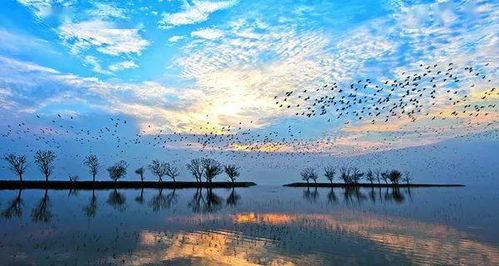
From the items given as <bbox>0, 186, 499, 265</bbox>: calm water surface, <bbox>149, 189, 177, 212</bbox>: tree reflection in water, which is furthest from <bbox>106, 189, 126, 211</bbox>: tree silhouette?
<bbox>0, 186, 499, 265</bbox>: calm water surface

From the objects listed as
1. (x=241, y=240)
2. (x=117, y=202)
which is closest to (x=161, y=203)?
(x=117, y=202)

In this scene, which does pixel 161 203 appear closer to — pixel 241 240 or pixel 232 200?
pixel 232 200

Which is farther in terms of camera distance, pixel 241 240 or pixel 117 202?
pixel 117 202

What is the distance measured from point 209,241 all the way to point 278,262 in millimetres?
7151

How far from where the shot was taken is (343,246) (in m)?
24.0

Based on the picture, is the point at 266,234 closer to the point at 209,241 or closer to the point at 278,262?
the point at 209,241

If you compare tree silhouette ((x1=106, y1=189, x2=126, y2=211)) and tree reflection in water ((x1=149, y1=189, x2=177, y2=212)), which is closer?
tree silhouette ((x1=106, y1=189, x2=126, y2=211))

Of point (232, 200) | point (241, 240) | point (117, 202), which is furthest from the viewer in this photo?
point (232, 200)

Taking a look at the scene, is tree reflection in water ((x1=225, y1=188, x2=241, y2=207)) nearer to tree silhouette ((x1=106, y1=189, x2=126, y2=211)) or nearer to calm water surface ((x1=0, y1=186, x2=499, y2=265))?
tree silhouette ((x1=106, y1=189, x2=126, y2=211))

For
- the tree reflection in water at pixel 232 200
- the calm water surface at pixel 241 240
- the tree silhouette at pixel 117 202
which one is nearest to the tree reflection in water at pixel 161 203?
the tree silhouette at pixel 117 202

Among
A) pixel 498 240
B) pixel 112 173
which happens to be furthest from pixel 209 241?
pixel 112 173

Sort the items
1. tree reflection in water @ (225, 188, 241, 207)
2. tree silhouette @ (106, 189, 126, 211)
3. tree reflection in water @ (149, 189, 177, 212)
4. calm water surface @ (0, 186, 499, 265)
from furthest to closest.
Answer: tree reflection in water @ (225, 188, 241, 207), tree reflection in water @ (149, 189, 177, 212), tree silhouette @ (106, 189, 126, 211), calm water surface @ (0, 186, 499, 265)

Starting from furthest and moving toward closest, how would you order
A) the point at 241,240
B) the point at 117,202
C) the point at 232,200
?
the point at 232,200 < the point at 117,202 < the point at 241,240

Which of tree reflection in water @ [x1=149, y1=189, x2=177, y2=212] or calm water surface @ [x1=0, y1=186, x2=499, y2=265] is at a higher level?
tree reflection in water @ [x1=149, y1=189, x2=177, y2=212]
